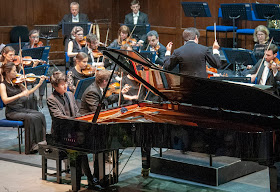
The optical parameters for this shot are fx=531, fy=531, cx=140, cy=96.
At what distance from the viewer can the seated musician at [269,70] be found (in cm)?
743

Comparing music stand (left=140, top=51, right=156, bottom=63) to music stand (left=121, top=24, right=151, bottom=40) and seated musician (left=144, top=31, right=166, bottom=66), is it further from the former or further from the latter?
music stand (left=121, top=24, right=151, bottom=40)

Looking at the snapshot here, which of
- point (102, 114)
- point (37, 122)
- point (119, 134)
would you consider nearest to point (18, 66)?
point (37, 122)

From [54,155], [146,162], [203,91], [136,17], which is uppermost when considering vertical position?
[136,17]

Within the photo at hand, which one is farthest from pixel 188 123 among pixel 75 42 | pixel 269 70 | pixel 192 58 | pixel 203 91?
pixel 75 42

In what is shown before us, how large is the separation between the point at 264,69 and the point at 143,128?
10.4 feet

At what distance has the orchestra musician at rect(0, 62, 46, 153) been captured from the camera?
263 inches

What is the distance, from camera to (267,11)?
33.3ft

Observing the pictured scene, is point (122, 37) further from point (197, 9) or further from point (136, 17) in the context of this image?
point (136, 17)

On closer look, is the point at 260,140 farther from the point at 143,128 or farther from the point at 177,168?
the point at 177,168

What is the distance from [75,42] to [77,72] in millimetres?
1780

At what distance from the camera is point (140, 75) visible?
5.38 meters

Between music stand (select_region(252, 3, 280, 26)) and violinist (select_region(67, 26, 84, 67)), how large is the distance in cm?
343

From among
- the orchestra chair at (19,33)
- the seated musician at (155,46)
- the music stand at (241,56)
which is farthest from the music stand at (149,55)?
the orchestra chair at (19,33)

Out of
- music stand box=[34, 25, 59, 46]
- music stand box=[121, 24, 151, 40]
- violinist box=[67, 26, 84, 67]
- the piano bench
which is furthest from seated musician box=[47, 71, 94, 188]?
music stand box=[34, 25, 59, 46]
